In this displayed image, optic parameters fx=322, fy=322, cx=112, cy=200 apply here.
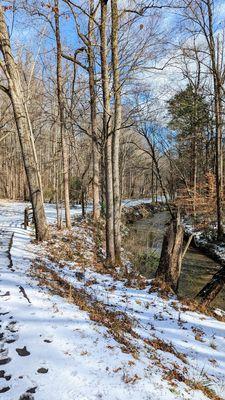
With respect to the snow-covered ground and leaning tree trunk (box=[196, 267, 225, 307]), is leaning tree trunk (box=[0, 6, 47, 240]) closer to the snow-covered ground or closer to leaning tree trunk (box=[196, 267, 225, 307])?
the snow-covered ground

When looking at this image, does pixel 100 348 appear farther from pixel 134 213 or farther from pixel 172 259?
pixel 134 213

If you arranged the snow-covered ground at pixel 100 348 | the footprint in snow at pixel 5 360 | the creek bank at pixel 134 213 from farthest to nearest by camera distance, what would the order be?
the creek bank at pixel 134 213 → the footprint in snow at pixel 5 360 → the snow-covered ground at pixel 100 348

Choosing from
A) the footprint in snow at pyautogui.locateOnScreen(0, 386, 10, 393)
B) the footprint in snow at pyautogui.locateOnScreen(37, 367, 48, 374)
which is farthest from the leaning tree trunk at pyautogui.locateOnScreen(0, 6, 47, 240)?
the footprint in snow at pyautogui.locateOnScreen(0, 386, 10, 393)

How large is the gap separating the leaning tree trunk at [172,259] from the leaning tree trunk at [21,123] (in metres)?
4.50

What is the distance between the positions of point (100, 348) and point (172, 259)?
481 cm

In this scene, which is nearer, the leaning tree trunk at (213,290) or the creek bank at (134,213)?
the leaning tree trunk at (213,290)

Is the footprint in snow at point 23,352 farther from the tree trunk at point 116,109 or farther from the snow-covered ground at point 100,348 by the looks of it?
the tree trunk at point 116,109

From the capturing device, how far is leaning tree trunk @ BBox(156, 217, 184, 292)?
8.52m

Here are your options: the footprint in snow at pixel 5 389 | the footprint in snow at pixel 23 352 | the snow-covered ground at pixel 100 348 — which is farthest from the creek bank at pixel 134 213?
the footprint in snow at pixel 5 389

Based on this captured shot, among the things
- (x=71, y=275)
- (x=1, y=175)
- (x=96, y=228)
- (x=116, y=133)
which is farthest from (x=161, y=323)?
(x=1, y=175)

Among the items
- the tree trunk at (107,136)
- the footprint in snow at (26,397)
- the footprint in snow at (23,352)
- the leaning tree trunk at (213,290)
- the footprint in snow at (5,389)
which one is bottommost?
the leaning tree trunk at (213,290)

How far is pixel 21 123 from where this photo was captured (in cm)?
1020

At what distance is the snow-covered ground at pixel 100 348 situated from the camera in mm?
3335

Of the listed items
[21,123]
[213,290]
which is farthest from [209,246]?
[21,123]
